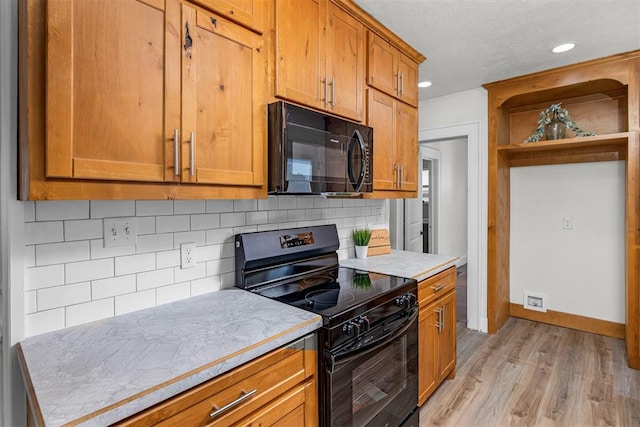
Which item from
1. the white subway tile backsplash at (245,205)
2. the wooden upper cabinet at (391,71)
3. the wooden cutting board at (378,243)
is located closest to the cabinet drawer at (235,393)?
the white subway tile backsplash at (245,205)

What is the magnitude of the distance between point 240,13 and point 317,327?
1290 millimetres

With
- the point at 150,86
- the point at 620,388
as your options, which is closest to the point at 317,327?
the point at 150,86

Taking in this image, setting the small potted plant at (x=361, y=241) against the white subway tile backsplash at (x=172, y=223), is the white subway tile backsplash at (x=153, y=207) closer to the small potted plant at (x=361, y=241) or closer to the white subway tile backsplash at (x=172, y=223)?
the white subway tile backsplash at (x=172, y=223)

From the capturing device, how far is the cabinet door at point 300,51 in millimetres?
1529

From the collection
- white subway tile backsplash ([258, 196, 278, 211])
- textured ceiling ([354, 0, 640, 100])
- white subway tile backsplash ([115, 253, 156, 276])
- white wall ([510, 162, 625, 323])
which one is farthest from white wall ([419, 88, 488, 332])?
white subway tile backsplash ([115, 253, 156, 276])

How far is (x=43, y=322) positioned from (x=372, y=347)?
4.15ft

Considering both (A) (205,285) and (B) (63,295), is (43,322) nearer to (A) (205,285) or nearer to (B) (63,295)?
(B) (63,295)

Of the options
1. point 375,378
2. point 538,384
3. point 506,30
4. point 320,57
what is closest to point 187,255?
point 375,378

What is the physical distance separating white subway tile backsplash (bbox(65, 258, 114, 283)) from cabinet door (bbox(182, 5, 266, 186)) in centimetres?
49

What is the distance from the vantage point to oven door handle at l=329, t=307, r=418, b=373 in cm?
132

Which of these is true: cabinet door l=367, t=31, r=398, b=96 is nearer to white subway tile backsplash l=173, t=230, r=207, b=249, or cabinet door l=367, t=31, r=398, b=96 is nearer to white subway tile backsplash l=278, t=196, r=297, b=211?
white subway tile backsplash l=278, t=196, r=297, b=211

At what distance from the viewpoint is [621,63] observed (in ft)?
8.70

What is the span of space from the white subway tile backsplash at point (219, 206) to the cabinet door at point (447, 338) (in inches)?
58.4

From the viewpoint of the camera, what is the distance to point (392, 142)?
7.52ft
